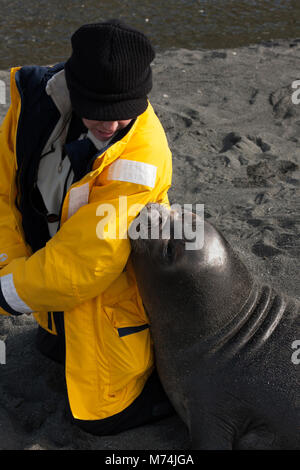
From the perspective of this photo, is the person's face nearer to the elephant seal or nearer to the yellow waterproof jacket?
the yellow waterproof jacket

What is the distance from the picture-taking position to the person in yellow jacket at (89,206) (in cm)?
240

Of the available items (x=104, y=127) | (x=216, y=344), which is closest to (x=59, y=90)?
(x=104, y=127)

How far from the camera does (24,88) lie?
8.98 ft

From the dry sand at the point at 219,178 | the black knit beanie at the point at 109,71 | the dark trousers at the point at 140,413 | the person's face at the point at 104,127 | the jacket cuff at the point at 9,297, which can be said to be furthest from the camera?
the dry sand at the point at 219,178

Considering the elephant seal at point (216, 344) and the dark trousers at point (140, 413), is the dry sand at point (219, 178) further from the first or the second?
the elephant seal at point (216, 344)

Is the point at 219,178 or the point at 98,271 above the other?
the point at 98,271

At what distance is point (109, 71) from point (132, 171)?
45cm

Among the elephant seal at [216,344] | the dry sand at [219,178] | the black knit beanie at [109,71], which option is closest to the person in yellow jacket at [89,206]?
the black knit beanie at [109,71]

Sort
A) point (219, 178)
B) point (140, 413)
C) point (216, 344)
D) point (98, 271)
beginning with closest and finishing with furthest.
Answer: point (98, 271), point (216, 344), point (140, 413), point (219, 178)

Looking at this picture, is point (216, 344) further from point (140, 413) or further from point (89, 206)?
point (89, 206)

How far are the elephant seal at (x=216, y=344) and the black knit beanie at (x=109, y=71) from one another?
521 millimetres

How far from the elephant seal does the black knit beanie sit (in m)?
0.52

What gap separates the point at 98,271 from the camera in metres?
2.50
